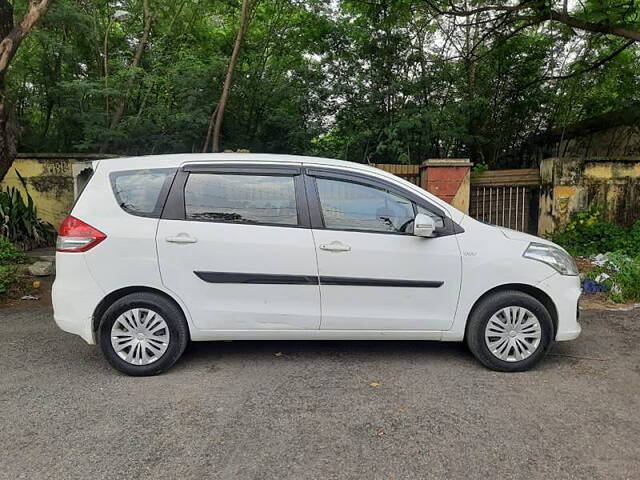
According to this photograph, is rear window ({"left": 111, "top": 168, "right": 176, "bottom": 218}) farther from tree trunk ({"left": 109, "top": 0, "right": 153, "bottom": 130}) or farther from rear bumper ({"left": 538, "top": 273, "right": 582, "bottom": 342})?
tree trunk ({"left": 109, "top": 0, "right": 153, "bottom": 130})

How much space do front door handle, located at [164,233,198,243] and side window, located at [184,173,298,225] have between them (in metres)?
0.15

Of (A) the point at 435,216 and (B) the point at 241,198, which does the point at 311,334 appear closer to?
(B) the point at 241,198

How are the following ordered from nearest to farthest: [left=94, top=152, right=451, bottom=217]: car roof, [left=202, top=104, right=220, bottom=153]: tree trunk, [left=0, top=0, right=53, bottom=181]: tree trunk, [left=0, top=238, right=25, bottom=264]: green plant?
1. [left=94, top=152, right=451, bottom=217]: car roof
2. [left=0, top=0, right=53, bottom=181]: tree trunk
3. [left=0, top=238, right=25, bottom=264]: green plant
4. [left=202, top=104, right=220, bottom=153]: tree trunk

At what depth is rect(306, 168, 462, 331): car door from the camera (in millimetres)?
3854

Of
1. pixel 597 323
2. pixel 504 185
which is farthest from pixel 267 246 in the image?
pixel 504 185

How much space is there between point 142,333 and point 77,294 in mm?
582

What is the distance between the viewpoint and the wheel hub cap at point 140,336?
3.80 metres

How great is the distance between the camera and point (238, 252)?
3.81 metres

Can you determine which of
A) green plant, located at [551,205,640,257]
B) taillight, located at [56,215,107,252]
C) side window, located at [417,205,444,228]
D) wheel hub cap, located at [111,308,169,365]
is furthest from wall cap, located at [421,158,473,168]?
taillight, located at [56,215,107,252]

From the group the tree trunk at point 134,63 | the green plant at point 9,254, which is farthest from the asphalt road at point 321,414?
the tree trunk at point 134,63

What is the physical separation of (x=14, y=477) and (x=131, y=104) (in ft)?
30.8

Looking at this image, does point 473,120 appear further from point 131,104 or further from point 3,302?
point 3,302

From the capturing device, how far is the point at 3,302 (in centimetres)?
604

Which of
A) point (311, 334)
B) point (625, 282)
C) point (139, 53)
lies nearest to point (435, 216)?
point (311, 334)
